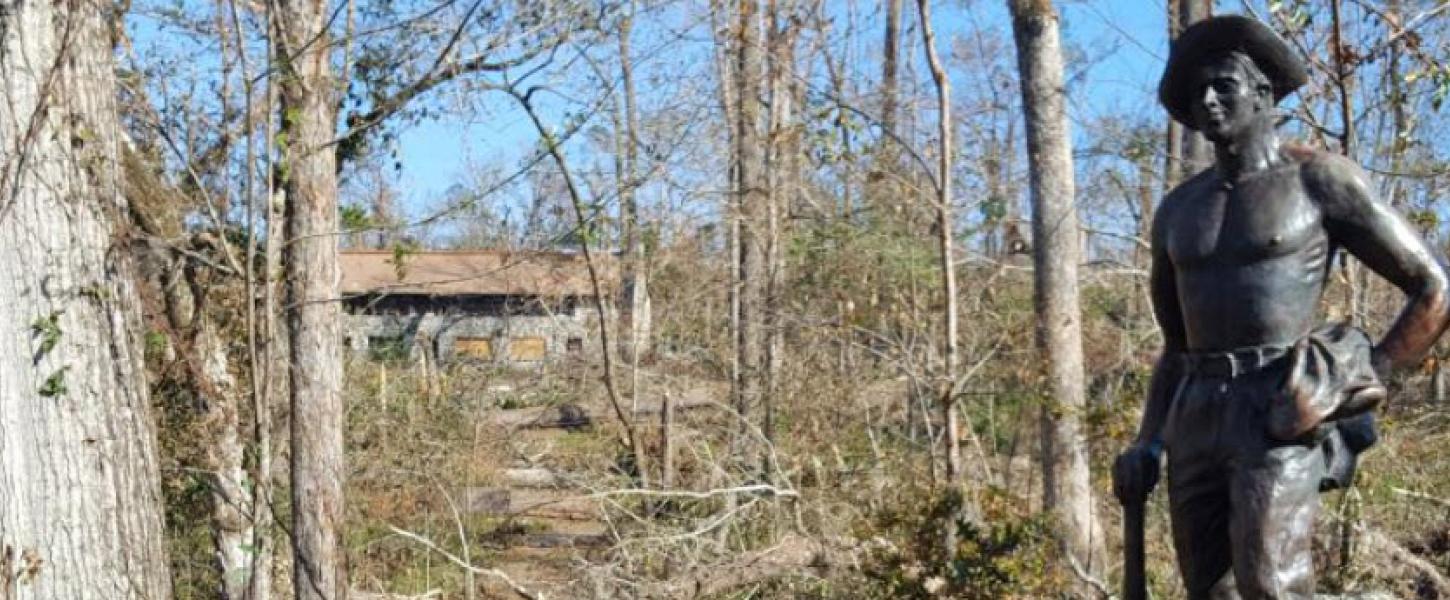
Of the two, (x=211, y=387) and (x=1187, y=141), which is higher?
(x=1187, y=141)

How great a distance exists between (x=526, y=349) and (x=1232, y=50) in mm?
12306

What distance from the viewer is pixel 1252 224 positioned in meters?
3.82

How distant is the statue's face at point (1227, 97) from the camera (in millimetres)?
3887

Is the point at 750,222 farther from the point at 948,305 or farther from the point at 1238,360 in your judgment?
the point at 1238,360

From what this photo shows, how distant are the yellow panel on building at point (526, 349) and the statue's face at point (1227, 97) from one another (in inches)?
446

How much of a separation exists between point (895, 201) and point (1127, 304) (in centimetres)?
270

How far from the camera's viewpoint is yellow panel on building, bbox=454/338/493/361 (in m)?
13.7

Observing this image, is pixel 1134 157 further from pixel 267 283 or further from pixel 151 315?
pixel 151 315

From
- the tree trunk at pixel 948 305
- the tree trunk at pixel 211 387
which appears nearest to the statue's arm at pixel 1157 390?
the tree trunk at pixel 948 305

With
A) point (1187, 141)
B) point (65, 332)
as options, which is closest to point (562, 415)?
point (1187, 141)

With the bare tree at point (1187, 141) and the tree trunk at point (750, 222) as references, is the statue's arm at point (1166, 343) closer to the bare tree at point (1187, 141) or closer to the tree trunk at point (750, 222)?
the bare tree at point (1187, 141)

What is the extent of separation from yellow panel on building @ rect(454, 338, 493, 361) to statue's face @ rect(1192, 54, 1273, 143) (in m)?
10.3

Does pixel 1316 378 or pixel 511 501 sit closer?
pixel 1316 378

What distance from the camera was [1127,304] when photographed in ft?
47.5
